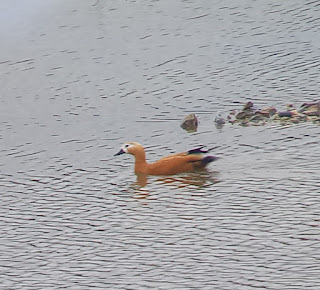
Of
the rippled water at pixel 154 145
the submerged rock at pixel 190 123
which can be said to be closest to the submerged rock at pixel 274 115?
the rippled water at pixel 154 145

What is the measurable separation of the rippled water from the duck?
0.87ft

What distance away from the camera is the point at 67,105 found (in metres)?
34.5

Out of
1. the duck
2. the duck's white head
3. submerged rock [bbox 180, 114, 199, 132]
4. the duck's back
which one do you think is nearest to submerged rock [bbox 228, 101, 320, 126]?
submerged rock [bbox 180, 114, 199, 132]

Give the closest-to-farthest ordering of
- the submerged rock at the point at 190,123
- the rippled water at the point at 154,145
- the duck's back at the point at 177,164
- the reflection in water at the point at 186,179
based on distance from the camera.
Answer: the rippled water at the point at 154,145 → the reflection in water at the point at 186,179 → the duck's back at the point at 177,164 → the submerged rock at the point at 190,123

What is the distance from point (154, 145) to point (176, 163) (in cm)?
230

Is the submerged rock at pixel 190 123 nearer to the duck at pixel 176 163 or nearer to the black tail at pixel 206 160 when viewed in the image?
the duck at pixel 176 163

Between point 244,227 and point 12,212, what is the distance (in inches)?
212

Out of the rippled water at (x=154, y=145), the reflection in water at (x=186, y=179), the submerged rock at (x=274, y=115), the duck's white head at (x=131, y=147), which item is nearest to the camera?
the rippled water at (x=154, y=145)

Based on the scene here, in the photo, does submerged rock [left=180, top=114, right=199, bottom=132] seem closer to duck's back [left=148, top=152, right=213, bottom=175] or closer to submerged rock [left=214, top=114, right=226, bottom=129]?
submerged rock [left=214, top=114, right=226, bottom=129]

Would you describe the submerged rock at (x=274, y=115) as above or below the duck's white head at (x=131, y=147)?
below

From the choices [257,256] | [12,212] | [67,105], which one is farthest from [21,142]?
[257,256]

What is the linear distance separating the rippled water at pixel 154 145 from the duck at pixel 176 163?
266 millimetres

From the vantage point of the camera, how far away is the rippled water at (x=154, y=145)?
22.8 meters

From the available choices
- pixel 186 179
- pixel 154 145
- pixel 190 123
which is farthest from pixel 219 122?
pixel 186 179
